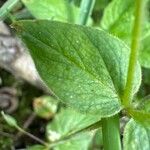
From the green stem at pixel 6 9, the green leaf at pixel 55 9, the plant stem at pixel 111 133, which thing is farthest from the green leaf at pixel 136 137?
the green leaf at pixel 55 9

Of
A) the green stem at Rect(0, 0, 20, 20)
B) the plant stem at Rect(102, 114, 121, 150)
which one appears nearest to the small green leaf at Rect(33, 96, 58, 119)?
the green stem at Rect(0, 0, 20, 20)

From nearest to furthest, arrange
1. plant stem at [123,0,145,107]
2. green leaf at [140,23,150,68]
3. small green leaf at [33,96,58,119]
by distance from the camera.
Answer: plant stem at [123,0,145,107], green leaf at [140,23,150,68], small green leaf at [33,96,58,119]

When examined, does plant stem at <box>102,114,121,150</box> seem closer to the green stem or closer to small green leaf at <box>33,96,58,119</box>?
the green stem

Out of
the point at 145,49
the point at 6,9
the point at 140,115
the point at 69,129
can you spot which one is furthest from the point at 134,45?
the point at 69,129

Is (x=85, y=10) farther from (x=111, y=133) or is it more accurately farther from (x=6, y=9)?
(x=111, y=133)

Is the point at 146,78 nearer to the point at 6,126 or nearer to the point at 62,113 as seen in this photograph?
the point at 62,113

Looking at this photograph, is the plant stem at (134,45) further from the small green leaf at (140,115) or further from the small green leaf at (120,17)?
the small green leaf at (120,17)

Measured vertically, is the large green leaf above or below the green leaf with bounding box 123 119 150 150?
above
